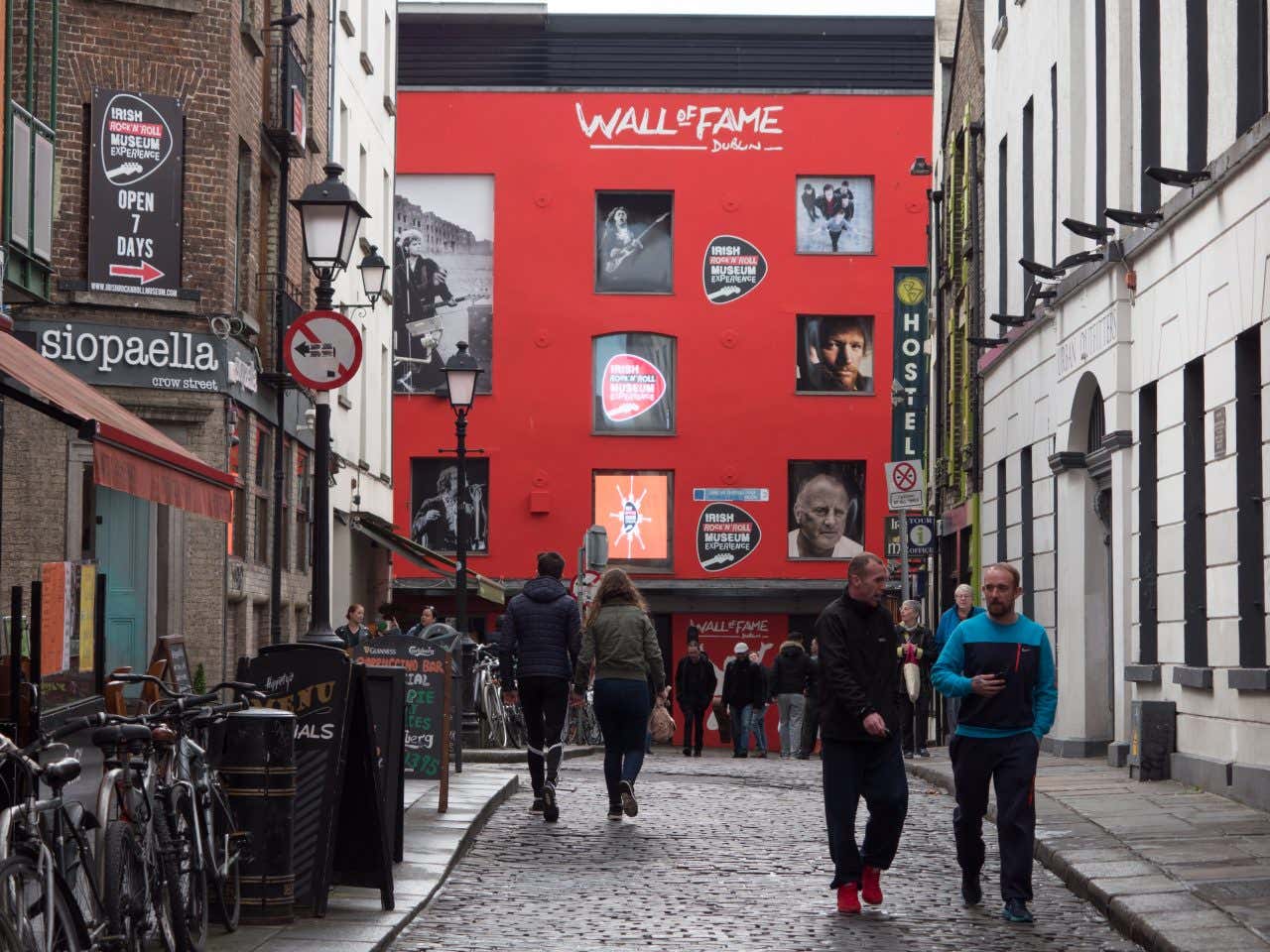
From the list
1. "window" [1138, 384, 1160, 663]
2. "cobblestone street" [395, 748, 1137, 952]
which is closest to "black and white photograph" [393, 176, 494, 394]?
"window" [1138, 384, 1160, 663]

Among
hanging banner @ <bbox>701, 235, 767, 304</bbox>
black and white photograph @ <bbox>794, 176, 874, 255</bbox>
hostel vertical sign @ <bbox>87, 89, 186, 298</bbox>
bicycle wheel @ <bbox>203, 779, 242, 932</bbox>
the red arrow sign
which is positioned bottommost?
bicycle wheel @ <bbox>203, 779, 242, 932</bbox>

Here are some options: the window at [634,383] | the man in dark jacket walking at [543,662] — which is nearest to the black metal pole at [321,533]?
the man in dark jacket walking at [543,662]

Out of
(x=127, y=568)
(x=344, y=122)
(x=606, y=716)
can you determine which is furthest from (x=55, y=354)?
(x=344, y=122)

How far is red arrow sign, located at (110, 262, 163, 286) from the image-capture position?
68.6 feet

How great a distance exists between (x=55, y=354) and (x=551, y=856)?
9.68 meters

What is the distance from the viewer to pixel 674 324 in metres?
44.7

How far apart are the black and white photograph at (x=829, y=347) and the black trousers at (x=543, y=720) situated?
1184 inches

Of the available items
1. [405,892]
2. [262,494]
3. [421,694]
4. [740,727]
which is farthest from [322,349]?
[740,727]

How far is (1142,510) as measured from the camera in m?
19.4

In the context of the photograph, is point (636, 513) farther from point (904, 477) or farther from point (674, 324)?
point (904, 477)

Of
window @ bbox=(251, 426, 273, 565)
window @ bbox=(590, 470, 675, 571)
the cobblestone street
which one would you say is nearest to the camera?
the cobblestone street

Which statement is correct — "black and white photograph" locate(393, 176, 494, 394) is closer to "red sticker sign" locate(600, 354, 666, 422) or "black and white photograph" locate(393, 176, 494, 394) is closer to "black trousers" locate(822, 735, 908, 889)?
"red sticker sign" locate(600, 354, 666, 422)

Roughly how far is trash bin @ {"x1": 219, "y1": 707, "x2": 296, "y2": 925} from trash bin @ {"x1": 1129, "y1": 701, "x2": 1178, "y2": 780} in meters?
10.3

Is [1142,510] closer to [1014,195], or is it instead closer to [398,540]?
[1014,195]
